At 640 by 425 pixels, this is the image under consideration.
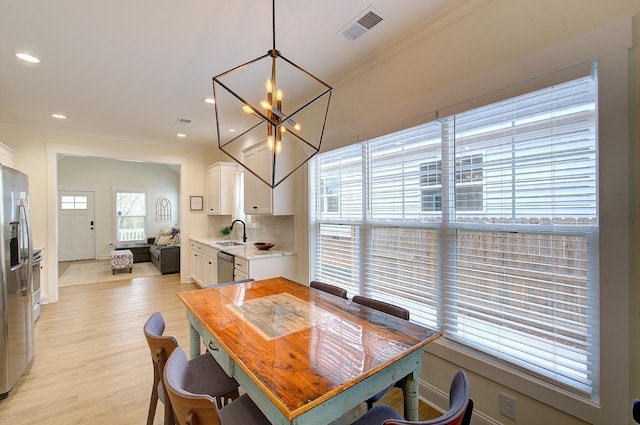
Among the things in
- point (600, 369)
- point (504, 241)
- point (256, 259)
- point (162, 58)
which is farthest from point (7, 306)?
point (600, 369)

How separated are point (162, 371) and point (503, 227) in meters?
2.13

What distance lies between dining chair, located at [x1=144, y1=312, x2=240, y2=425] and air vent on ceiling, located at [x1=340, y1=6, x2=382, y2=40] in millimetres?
2353

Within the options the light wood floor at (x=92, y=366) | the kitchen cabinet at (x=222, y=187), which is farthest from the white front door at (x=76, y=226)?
the kitchen cabinet at (x=222, y=187)

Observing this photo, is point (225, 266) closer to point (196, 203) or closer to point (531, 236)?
point (196, 203)

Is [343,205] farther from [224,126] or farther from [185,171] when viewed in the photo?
[185,171]

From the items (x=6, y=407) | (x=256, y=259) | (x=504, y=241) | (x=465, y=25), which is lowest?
(x=6, y=407)

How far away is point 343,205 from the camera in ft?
9.98

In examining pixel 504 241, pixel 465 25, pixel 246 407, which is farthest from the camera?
pixel 465 25

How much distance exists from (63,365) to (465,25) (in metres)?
4.46

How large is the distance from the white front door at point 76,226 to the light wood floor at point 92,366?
4577 mm

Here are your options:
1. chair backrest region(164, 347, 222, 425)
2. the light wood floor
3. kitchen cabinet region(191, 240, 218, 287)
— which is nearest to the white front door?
the light wood floor

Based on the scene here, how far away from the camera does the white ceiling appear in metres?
1.94

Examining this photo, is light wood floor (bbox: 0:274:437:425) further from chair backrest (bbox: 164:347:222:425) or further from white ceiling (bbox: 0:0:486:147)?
white ceiling (bbox: 0:0:486:147)

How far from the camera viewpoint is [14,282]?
2.32m
